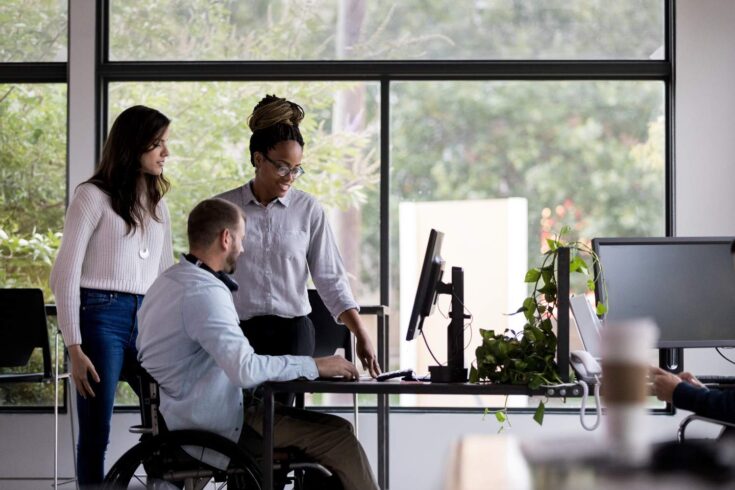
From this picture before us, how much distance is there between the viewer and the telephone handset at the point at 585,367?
2.76 metres

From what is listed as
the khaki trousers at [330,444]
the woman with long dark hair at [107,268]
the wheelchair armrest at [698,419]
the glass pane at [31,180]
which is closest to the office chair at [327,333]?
the woman with long dark hair at [107,268]

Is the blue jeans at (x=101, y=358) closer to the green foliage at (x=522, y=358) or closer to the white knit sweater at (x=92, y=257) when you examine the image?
the white knit sweater at (x=92, y=257)

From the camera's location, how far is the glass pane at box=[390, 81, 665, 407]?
17.2 ft

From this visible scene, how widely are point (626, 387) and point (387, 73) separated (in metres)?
4.02

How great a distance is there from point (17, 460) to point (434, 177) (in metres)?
2.37

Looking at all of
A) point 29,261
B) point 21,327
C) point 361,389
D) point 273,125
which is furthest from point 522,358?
point 29,261

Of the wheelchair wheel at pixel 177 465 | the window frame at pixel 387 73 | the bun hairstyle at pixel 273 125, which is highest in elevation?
the window frame at pixel 387 73

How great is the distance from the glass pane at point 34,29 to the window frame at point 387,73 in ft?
0.73

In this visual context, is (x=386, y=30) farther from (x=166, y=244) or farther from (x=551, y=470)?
(x=551, y=470)

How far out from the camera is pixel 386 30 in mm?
5262

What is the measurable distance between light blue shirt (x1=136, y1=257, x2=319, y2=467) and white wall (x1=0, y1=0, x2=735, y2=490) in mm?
2410

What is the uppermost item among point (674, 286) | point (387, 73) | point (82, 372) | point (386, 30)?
point (386, 30)

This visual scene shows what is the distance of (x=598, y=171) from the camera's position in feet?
17.3

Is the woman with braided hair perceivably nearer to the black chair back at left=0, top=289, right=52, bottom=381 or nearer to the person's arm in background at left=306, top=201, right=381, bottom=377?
the person's arm in background at left=306, top=201, right=381, bottom=377
